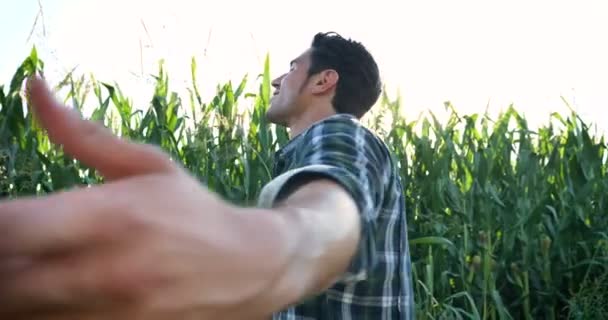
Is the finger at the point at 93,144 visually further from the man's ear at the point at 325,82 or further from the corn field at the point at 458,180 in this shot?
the corn field at the point at 458,180

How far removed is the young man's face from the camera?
6.03 feet

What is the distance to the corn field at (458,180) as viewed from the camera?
2713 mm

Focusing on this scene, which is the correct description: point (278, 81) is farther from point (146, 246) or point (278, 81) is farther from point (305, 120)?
point (146, 246)

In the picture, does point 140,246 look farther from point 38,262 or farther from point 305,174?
point 305,174

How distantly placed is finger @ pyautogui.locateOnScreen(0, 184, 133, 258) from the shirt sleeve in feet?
0.96

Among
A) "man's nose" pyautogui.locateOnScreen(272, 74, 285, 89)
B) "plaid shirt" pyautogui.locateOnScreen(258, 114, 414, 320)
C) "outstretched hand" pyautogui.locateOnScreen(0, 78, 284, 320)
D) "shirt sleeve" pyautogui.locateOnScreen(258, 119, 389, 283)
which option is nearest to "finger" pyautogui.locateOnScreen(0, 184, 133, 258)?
"outstretched hand" pyautogui.locateOnScreen(0, 78, 284, 320)

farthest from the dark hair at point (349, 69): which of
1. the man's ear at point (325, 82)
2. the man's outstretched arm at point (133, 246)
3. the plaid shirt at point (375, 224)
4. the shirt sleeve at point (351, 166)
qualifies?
the man's outstretched arm at point (133, 246)

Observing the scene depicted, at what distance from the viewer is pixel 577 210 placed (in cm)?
341

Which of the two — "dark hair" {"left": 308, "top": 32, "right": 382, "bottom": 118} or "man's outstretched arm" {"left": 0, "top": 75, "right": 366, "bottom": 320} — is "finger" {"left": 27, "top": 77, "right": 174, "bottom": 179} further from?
"dark hair" {"left": 308, "top": 32, "right": 382, "bottom": 118}

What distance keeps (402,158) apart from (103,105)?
1.00 meters

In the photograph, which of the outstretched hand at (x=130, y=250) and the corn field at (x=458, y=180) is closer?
the outstretched hand at (x=130, y=250)

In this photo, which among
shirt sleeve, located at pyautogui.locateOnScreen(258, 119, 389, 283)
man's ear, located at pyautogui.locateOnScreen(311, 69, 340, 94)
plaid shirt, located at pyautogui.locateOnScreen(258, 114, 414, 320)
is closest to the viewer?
shirt sleeve, located at pyautogui.locateOnScreen(258, 119, 389, 283)

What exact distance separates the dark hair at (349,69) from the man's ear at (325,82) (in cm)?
1

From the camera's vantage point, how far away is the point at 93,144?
0.26 m
